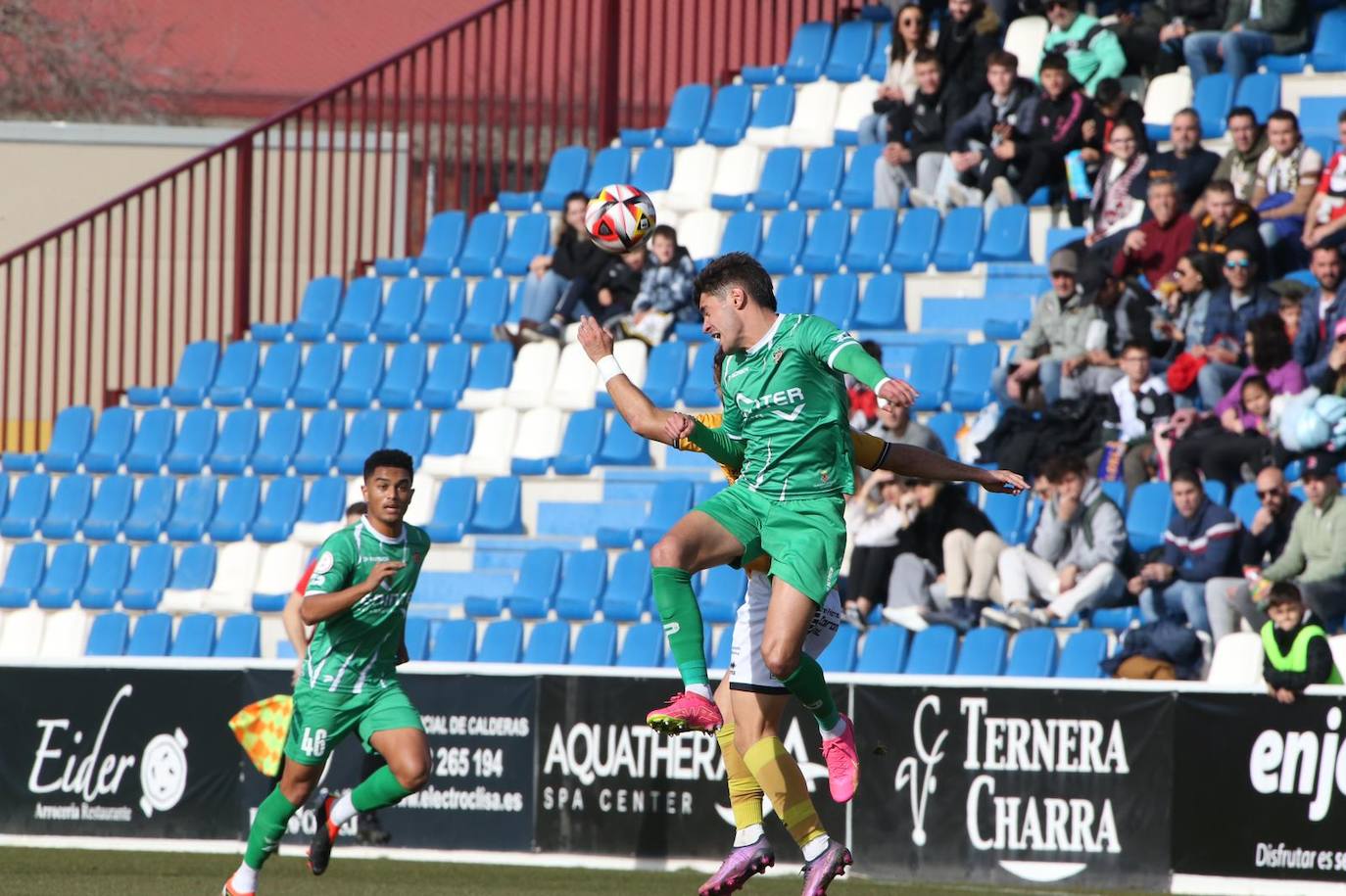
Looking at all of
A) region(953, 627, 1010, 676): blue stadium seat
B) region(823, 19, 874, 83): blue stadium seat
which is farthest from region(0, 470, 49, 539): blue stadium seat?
region(953, 627, 1010, 676): blue stadium seat

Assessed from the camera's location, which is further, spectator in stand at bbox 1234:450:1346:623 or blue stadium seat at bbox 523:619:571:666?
blue stadium seat at bbox 523:619:571:666

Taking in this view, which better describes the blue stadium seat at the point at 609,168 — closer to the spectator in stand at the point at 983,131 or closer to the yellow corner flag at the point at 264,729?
the spectator in stand at the point at 983,131

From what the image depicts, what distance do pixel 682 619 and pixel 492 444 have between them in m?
9.49

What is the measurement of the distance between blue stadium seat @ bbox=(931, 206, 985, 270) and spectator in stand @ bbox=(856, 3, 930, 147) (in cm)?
117

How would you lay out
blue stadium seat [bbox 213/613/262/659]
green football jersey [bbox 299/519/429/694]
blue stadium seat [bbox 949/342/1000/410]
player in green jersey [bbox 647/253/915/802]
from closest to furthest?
player in green jersey [bbox 647/253/915/802], green football jersey [bbox 299/519/429/694], blue stadium seat [bbox 949/342/1000/410], blue stadium seat [bbox 213/613/262/659]

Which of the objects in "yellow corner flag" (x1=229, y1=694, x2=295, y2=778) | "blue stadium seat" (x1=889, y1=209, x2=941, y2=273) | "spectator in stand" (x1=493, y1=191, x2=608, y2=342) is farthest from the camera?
"spectator in stand" (x1=493, y1=191, x2=608, y2=342)

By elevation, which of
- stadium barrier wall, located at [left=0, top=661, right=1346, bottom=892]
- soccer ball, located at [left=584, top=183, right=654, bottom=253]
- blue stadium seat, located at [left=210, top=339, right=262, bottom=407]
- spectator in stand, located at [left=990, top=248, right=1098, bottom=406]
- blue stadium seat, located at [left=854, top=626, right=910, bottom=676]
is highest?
soccer ball, located at [left=584, top=183, right=654, bottom=253]

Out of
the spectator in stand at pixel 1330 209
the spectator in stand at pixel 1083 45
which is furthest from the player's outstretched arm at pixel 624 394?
the spectator in stand at pixel 1083 45

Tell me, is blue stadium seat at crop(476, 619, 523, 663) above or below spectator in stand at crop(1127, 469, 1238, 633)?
below

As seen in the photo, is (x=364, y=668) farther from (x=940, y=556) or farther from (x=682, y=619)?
(x=940, y=556)

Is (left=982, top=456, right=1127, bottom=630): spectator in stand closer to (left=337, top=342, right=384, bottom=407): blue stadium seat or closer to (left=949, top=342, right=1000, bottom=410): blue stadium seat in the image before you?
(left=949, top=342, right=1000, bottom=410): blue stadium seat

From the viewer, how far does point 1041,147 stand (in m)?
17.5

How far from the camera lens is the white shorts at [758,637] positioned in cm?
920

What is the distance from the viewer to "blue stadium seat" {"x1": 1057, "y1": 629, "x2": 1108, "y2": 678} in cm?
1373
